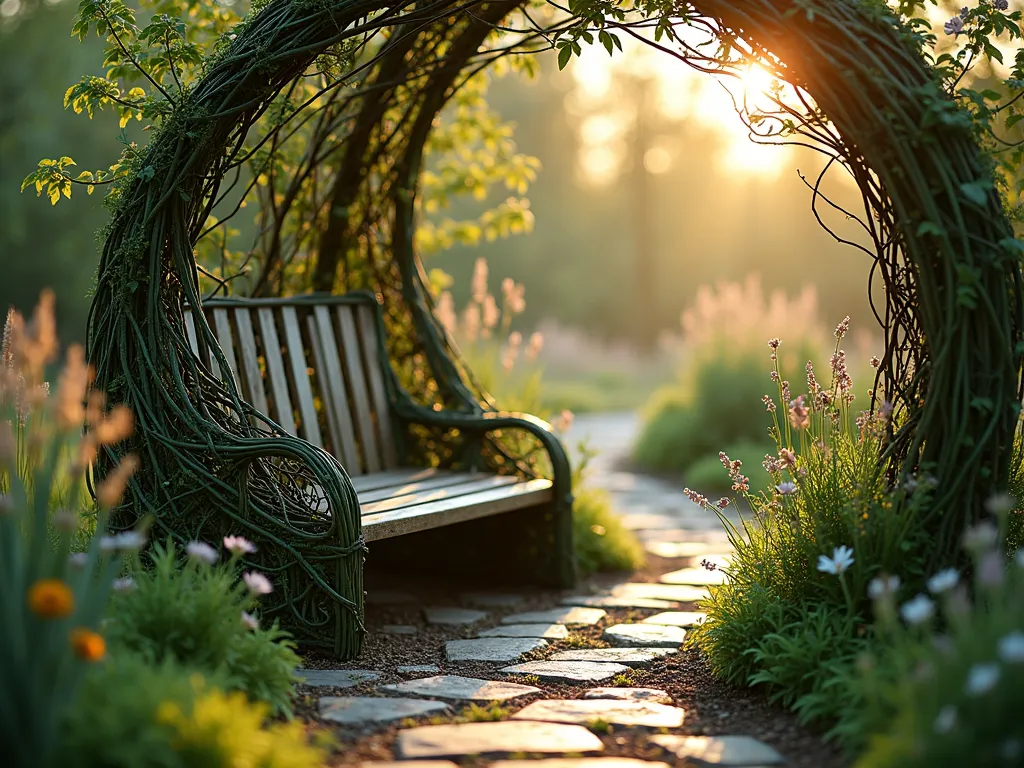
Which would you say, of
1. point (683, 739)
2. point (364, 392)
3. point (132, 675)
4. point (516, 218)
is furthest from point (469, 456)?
point (132, 675)

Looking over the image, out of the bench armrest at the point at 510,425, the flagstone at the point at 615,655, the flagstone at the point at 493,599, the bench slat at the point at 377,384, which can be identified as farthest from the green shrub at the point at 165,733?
the bench slat at the point at 377,384

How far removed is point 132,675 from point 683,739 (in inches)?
48.2

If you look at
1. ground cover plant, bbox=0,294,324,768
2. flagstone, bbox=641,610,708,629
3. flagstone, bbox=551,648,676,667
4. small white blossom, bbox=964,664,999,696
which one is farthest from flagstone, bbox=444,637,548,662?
small white blossom, bbox=964,664,999,696

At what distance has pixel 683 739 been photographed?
2.34 metres

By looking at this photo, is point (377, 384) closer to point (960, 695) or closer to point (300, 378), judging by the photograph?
point (300, 378)

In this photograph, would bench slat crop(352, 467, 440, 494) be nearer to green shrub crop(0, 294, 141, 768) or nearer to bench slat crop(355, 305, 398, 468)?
bench slat crop(355, 305, 398, 468)

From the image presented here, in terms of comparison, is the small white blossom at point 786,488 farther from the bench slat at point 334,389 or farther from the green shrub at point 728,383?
the green shrub at point 728,383

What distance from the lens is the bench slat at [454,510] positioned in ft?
10.7

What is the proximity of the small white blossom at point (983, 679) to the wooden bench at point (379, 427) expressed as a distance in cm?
217

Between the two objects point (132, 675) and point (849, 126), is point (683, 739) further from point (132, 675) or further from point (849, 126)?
point (849, 126)

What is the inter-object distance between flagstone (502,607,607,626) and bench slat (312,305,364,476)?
982mm

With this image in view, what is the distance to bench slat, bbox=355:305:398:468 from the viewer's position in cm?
443

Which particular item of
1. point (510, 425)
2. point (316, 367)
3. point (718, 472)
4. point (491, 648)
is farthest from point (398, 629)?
point (718, 472)

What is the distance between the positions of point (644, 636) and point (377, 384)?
1.68 meters
